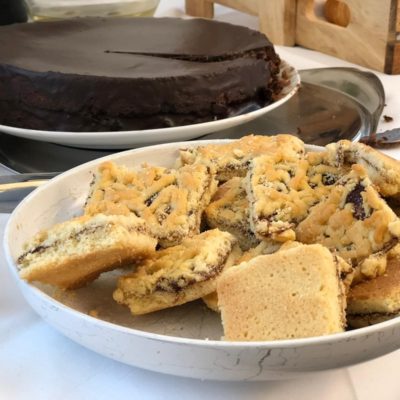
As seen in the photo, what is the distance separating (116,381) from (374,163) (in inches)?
14.6

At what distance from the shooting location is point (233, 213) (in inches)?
31.1

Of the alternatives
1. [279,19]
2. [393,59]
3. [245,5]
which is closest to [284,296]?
[393,59]

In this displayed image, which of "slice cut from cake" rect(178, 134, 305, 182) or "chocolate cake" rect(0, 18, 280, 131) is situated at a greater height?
"slice cut from cake" rect(178, 134, 305, 182)

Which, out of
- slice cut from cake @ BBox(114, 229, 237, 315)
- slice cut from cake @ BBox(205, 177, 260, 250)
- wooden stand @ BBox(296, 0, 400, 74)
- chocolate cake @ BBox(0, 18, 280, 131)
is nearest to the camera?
slice cut from cake @ BBox(114, 229, 237, 315)

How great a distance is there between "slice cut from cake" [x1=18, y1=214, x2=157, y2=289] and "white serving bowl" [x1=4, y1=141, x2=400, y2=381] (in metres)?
0.02

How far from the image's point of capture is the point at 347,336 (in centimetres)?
55

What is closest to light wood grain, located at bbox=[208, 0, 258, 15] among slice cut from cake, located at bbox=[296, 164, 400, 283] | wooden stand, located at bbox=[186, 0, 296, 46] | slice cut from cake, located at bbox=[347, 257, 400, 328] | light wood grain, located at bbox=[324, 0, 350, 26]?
wooden stand, located at bbox=[186, 0, 296, 46]

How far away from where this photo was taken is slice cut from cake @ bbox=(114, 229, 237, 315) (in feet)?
2.19

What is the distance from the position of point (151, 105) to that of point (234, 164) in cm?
34

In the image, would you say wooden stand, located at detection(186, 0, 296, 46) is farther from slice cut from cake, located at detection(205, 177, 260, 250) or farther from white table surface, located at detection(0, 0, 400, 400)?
white table surface, located at detection(0, 0, 400, 400)

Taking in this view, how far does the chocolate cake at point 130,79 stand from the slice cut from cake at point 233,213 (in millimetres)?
360

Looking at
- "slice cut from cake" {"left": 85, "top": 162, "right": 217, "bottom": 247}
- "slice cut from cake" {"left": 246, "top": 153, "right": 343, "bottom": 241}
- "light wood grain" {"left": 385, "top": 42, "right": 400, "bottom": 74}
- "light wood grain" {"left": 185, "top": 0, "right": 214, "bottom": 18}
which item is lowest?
"light wood grain" {"left": 185, "top": 0, "right": 214, "bottom": 18}

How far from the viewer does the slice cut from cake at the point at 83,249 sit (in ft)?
2.09

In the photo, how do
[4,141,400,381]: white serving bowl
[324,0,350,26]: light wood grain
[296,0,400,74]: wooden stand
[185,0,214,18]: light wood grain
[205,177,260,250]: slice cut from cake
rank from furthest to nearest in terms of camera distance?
[185,0,214,18]: light wood grain
[324,0,350,26]: light wood grain
[296,0,400,74]: wooden stand
[205,177,260,250]: slice cut from cake
[4,141,400,381]: white serving bowl
